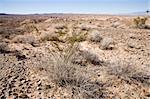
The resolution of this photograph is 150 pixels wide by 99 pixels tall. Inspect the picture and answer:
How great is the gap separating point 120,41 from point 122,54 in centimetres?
308

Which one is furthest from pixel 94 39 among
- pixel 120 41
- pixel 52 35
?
pixel 52 35

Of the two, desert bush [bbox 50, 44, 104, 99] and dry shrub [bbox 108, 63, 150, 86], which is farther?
dry shrub [bbox 108, 63, 150, 86]

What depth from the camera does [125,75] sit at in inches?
291

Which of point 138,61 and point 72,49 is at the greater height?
point 72,49

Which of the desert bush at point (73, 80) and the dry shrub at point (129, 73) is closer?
the desert bush at point (73, 80)

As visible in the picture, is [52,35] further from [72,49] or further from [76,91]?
[76,91]

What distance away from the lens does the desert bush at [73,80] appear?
5972 mm

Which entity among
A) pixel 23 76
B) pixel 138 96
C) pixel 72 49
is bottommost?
pixel 138 96

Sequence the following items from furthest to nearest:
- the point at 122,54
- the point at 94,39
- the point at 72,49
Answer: the point at 94,39 → the point at 122,54 → the point at 72,49

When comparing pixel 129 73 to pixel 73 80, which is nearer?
pixel 73 80

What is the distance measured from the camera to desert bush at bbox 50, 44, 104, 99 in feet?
19.6

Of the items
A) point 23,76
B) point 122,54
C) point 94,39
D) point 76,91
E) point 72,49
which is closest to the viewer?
point 76,91

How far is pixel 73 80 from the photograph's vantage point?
6.38 meters

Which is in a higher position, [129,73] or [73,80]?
[73,80]
